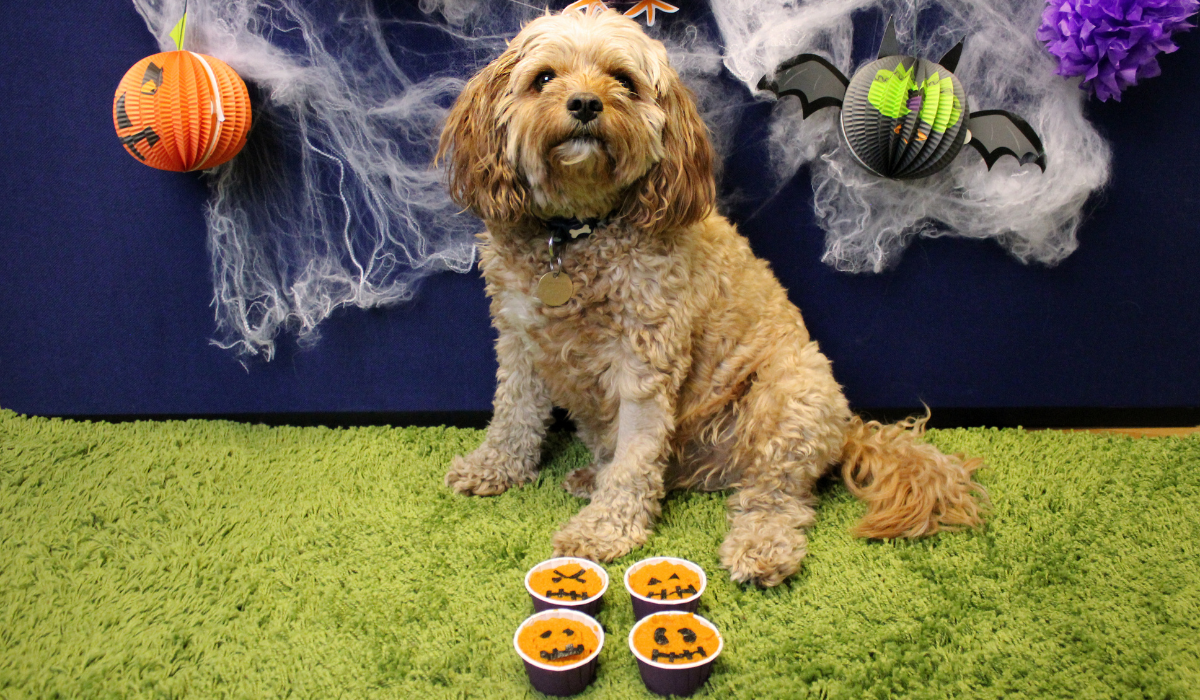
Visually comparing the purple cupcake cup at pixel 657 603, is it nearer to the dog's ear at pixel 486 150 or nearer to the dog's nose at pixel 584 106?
the dog's ear at pixel 486 150

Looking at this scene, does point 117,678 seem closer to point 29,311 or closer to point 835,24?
point 29,311

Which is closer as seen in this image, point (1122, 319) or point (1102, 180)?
point (1102, 180)

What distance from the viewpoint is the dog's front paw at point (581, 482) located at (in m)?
2.23

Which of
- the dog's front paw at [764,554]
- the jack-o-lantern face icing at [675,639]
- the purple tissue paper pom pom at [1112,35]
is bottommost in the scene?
the dog's front paw at [764,554]

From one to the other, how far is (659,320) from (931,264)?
3.83ft

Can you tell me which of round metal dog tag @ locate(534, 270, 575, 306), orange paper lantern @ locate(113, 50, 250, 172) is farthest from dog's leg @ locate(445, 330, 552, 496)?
orange paper lantern @ locate(113, 50, 250, 172)

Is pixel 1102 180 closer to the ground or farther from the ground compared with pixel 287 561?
farther from the ground

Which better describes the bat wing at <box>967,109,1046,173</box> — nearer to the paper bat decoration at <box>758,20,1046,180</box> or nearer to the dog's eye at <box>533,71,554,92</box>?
the paper bat decoration at <box>758,20,1046,180</box>

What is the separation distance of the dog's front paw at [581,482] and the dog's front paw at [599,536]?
243mm

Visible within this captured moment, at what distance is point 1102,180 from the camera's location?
91.0 inches

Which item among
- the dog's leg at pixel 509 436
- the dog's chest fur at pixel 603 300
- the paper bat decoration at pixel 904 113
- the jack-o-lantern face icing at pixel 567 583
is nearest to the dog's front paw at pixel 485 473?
the dog's leg at pixel 509 436

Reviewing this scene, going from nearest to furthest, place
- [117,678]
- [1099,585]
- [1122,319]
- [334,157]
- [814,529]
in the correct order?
1. [117,678]
2. [1099,585]
3. [814,529]
4. [334,157]
5. [1122,319]

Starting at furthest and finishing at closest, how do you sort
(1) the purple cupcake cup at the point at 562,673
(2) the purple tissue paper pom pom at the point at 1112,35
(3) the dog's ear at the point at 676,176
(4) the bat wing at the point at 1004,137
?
1. (4) the bat wing at the point at 1004,137
2. (2) the purple tissue paper pom pom at the point at 1112,35
3. (3) the dog's ear at the point at 676,176
4. (1) the purple cupcake cup at the point at 562,673

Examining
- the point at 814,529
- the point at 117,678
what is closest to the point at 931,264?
the point at 814,529
